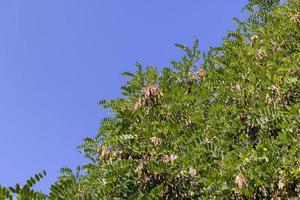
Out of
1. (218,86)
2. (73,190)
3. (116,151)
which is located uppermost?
(218,86)

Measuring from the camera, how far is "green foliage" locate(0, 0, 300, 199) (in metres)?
7.11

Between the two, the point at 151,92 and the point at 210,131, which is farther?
the point at 151,92

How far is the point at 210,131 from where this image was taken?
26.6 ft

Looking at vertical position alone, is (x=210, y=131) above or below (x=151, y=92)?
below

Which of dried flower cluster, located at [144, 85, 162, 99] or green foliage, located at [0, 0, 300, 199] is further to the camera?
dried flower cluster, located at [144, 85, 162, 99]

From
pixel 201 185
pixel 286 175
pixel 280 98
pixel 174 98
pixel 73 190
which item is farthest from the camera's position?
pixel 174 98

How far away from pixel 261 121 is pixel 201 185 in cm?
143

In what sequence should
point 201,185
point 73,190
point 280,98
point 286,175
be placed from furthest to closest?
point 280,98 → point 201,185 → point 286,175 → point 73,190

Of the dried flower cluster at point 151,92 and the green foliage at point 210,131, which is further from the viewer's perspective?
the dried flower cluster at point 151,92

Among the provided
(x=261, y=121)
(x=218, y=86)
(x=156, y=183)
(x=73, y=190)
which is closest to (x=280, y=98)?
(x=261, y=121)

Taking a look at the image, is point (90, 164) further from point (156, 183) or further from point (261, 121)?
point (261, 121)

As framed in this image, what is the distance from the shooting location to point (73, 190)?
4793mm

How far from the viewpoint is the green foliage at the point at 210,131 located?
7.11 m

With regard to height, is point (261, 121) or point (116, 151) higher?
point (116, 151)
